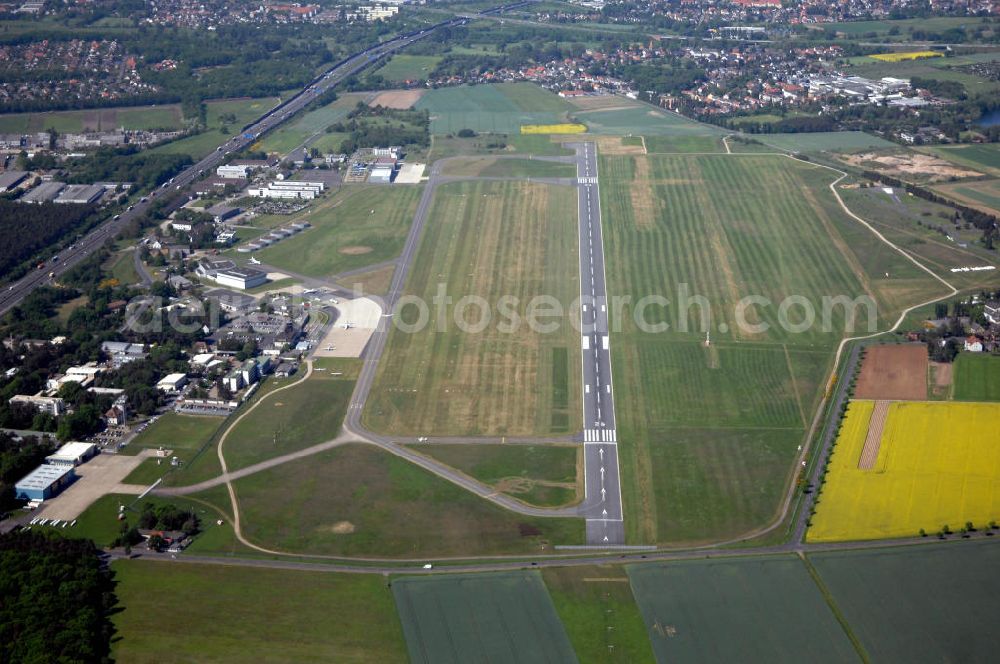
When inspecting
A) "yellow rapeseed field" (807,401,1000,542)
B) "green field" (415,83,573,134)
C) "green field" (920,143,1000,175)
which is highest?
"green field" (415,83,573,134)

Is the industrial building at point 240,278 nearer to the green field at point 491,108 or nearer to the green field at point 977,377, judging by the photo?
the green field at point 491,108

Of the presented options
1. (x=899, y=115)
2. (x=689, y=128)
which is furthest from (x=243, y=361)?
(x=899, y=115)

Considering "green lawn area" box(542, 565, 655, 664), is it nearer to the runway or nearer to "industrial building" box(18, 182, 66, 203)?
the runway

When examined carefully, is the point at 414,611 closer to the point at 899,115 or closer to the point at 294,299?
the point at 294,299

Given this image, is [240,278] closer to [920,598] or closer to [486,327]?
[486,327]

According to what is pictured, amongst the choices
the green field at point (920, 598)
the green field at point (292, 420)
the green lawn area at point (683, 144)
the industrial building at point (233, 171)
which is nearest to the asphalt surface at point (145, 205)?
the industrial building at point (233, 171)

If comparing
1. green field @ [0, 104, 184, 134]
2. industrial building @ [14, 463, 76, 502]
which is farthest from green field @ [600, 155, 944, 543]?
green field @ [0, 104, 184, 134]
